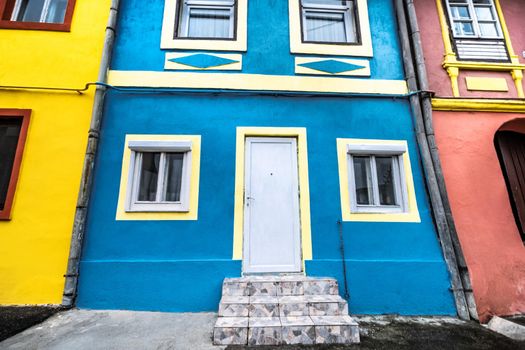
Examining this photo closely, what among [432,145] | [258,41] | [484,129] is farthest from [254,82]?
[484,129]

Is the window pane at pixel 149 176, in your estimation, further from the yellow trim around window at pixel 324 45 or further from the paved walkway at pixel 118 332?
the yellow trim around window at pixel 324 45

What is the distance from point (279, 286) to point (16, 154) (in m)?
4.59

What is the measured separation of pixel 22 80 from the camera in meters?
4.58

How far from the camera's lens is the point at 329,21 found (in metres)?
5.40

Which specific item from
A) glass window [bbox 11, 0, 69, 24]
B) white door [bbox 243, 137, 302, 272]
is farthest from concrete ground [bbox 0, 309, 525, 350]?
glass window [bbox 11, 0, 69, 24]

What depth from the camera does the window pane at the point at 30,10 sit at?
5074mm

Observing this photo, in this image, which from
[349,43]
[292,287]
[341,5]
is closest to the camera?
[292,287]

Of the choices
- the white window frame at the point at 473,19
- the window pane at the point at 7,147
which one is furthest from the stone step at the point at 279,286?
the white window frame at the point at 473,19

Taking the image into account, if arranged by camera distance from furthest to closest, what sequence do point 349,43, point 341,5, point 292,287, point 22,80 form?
point 341,5, point 349,43, point 22,80, point 292,287

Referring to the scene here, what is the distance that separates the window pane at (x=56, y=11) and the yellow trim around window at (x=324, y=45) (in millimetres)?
4324

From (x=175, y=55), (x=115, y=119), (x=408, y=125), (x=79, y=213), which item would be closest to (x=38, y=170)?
(x=79, y=213)

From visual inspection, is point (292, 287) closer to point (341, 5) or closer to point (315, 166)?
point (315, 166)

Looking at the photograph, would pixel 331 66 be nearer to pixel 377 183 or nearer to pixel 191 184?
pixel 377 183

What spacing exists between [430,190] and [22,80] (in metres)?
7.09
